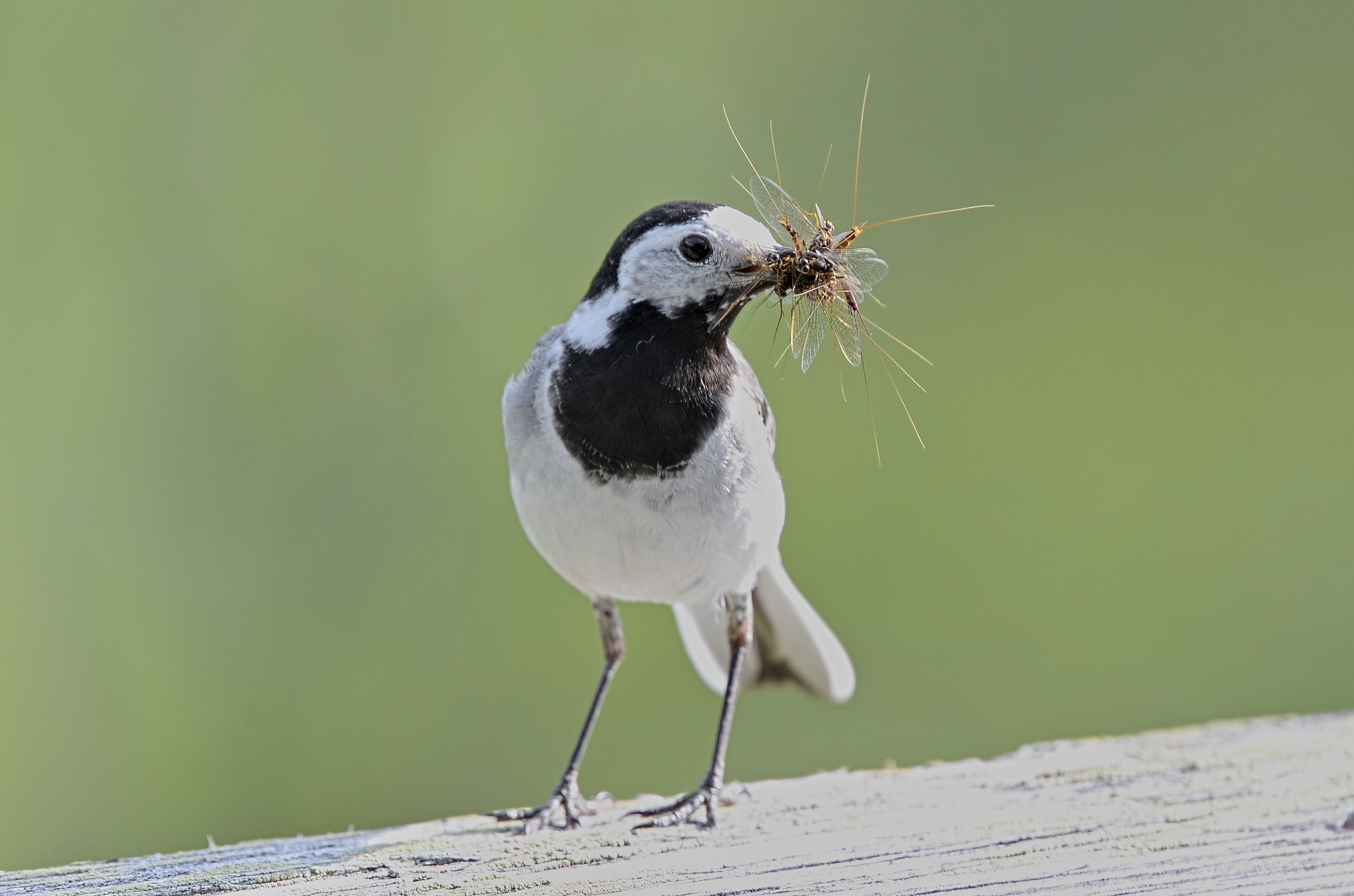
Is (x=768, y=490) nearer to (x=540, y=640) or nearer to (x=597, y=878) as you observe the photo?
(x=597, y=878)

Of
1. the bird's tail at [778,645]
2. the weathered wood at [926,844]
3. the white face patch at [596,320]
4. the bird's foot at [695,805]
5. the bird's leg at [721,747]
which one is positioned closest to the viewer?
the weathered wood at [926,844]

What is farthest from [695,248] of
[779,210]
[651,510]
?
[651,510]

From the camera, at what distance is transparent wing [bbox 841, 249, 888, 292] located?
3.27m

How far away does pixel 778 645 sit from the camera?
14.1 feet

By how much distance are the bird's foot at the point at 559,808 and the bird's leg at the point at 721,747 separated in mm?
235

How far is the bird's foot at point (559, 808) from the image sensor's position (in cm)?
324

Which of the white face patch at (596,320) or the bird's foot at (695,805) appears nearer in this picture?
the bird's foot at (695,805)

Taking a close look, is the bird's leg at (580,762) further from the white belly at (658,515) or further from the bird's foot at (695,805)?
the white belly at (658,515)

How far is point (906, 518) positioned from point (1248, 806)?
388cm

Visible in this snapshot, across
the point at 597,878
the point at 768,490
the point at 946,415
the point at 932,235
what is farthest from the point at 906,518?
the point at 597,878

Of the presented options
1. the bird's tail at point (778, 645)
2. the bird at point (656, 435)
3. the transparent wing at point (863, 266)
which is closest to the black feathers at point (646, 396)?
the bird at point (656, 435)

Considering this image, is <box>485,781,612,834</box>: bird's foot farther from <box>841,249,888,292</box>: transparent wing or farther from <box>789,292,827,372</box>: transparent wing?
<box>841,249,888,292</box>: transparent wing

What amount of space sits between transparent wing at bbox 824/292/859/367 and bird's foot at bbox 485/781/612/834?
142 cm

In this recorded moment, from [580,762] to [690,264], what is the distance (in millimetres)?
1699
